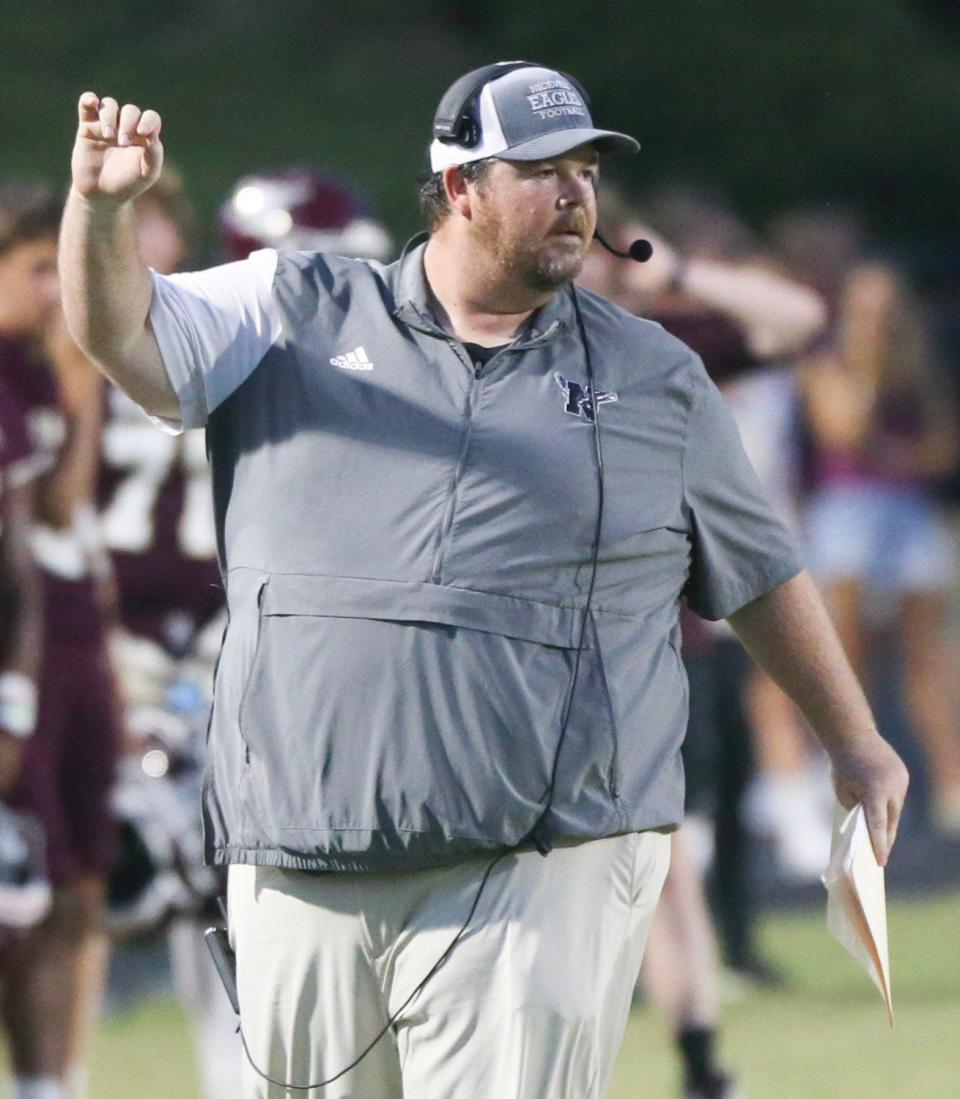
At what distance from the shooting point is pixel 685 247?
12.1 metres

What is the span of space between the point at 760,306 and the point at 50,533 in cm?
195

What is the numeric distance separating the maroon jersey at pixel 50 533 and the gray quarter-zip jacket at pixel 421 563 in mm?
2555

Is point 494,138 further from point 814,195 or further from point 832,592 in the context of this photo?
point 814,195

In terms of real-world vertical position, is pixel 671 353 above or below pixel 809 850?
above

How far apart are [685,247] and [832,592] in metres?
1.99

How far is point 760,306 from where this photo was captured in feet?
23.0

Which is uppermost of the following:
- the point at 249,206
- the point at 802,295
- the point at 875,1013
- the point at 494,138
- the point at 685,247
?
the point at 494,138

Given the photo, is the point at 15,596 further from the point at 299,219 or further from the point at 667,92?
the point at 667,92

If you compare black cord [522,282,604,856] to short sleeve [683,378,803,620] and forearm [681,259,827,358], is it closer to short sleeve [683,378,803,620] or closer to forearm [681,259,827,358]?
short sleeve [683,378,803,620]

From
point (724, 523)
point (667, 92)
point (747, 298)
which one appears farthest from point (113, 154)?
point (667, 92)

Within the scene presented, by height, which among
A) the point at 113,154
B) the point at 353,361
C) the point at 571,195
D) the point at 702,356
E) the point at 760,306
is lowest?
the point at 702,356

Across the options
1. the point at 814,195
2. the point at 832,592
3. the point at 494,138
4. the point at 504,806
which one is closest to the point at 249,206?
the point at 494,138

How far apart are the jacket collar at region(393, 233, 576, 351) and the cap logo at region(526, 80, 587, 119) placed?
28 centimetres

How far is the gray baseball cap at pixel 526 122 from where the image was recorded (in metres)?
4.12
